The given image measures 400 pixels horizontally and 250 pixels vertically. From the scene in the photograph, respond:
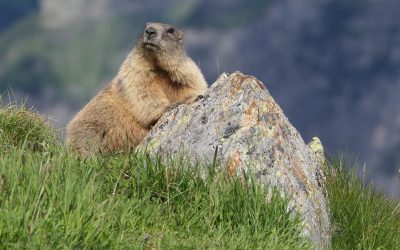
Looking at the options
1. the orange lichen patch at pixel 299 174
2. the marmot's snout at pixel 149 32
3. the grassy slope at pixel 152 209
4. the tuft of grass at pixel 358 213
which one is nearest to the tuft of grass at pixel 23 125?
the grassy slope at pixel 152 209

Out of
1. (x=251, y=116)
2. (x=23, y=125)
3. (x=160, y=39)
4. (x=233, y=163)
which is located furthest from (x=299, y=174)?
(x=23, y=125)

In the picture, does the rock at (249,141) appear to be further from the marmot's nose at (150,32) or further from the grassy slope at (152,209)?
the marmot's nose at (150,32)

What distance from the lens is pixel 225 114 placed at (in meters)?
9.92

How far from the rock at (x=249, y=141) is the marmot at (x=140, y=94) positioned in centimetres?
107

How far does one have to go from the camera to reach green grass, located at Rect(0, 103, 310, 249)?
21.4 ft

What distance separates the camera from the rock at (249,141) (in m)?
9.13

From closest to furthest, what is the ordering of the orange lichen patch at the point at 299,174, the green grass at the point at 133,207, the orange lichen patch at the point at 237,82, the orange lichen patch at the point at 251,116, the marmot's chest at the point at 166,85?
1. the green grass at the point at 133,207
2. the orange lichen patch at the point at 299,174
3. the orange lichen patch at the point at 251,116
4. the orange lichen patch at the point at 237,82
5. the marmot's chest at the point at 166,85

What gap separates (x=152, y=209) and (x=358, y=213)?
280cm

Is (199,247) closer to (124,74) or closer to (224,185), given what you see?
(224,185)

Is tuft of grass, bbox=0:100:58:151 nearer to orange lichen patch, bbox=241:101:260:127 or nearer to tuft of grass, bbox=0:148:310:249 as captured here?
tuft of grass, bbox=0:148:310:249

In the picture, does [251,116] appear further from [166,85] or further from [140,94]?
[166,85]

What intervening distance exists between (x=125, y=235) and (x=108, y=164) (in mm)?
1914

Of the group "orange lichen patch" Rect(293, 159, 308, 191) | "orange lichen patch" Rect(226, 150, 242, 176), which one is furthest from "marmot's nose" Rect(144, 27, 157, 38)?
"orange lichen patch" Rect(293, 159, 308, 191)

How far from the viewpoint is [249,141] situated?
9.52 meters
